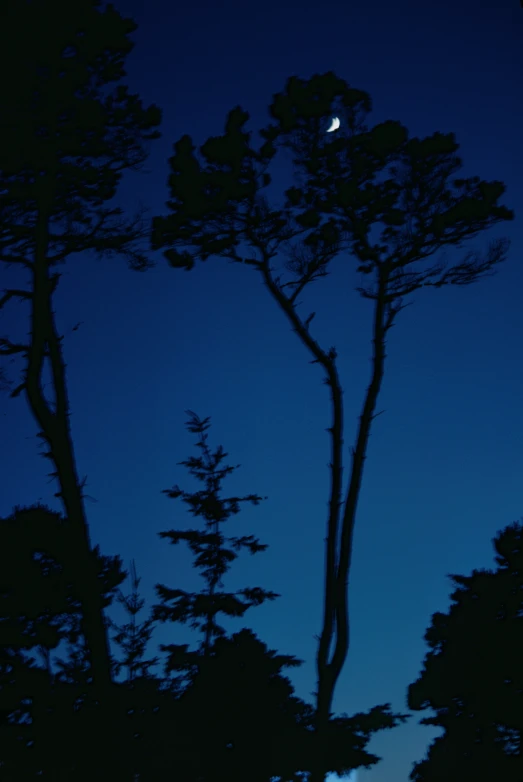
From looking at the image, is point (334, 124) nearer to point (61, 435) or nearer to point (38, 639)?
point (61, 435)

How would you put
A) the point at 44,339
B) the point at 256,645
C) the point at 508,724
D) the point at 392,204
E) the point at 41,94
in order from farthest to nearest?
the point at 508,724 < the point at 256,645 < the point at 392,204 < the point at 41,94 < the point at 44,339

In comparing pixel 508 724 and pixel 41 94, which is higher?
pixel 41 94

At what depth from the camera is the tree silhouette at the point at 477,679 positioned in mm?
18469

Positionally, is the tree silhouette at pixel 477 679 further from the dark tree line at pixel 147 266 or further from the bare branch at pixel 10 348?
the bare branch at pixel 10 348

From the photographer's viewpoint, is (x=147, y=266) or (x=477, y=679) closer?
(x=147, y=266)

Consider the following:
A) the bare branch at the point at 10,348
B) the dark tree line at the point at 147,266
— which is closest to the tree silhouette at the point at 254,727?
the dark tree line at the point at 147,266

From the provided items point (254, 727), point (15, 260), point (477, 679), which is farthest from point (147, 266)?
point (477, 679)

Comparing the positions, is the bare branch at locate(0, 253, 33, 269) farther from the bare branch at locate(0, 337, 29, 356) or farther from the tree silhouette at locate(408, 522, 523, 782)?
the tree silhouette at locate(408, 522, 523, 782)

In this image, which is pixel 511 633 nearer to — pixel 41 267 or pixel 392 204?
pixel 392 204

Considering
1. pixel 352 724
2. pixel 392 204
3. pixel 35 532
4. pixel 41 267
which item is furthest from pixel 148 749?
pixel 392 204

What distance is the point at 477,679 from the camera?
18969 millimetres

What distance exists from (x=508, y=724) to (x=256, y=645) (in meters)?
8.04

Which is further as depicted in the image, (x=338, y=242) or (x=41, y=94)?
(x=338, y=242)

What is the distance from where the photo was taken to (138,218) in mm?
12719
